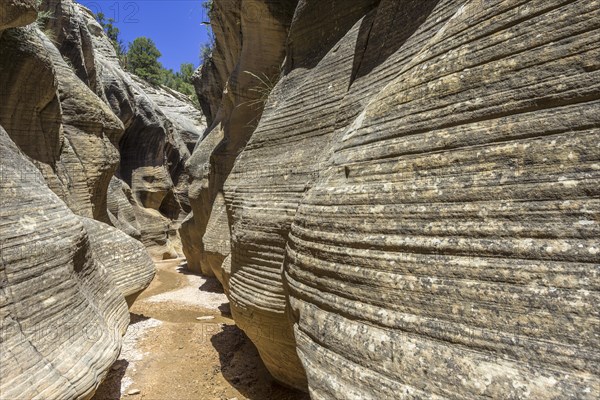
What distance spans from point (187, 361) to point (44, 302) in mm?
3371

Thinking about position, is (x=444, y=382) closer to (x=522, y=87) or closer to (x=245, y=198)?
(x=522, y=87)

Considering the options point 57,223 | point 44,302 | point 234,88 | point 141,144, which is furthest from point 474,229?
point 141,144

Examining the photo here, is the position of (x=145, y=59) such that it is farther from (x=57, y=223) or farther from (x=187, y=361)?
(x=57, y=223)

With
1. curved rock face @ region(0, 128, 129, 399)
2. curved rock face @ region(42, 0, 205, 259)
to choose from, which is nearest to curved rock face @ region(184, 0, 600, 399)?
curved rock face @ region(0, 128, 129, 399)

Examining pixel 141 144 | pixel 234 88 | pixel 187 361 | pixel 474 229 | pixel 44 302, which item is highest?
pixel 234 88

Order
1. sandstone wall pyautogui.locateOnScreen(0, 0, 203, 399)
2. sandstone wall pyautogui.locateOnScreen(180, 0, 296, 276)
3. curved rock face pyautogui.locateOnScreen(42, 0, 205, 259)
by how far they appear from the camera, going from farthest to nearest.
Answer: curved rock face pyautogui.locateOnScreen(42, 0, 205, 259), sandstone wall pyautogui.locateOnScreen(180, 0, 296, 276), sandstone wall pyautogui.locateOnScreen(0, 0, 203, 399)

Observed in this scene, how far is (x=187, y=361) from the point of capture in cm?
579

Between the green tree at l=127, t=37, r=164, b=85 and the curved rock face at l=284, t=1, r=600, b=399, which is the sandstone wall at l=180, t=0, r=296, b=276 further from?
the green tree at l=127, t=37, r=164, b=85

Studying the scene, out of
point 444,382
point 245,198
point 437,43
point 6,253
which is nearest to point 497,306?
point 444,382

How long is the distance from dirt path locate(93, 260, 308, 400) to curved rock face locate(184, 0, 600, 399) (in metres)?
2.72

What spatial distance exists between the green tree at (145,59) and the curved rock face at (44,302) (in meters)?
25.4

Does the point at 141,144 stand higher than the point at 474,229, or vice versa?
the point at 141,144

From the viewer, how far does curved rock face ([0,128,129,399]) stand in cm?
254

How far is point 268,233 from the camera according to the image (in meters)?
4.32
